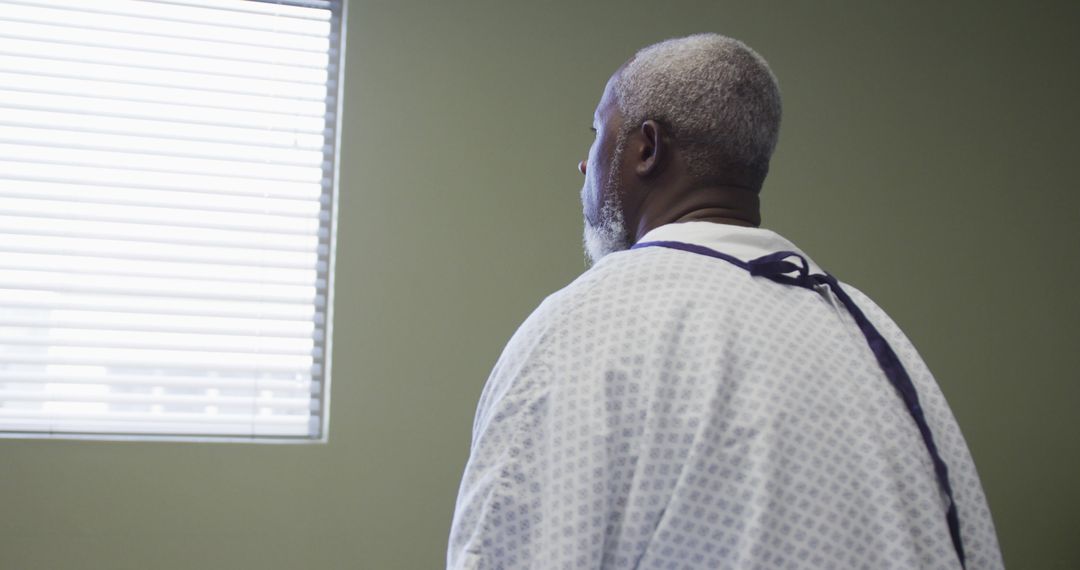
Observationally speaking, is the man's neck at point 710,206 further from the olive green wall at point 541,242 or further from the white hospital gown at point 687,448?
the olive green wall at point 541,242

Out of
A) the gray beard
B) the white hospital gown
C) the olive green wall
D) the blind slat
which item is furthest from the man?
the blind slat

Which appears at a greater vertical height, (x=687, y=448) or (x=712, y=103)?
(x=712, y=103)

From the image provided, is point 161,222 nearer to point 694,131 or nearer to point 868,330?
point 694,131

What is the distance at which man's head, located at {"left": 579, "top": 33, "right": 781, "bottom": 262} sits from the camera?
3.69 ft

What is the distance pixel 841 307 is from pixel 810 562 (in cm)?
31

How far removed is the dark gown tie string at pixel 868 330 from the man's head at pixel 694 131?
0.12 m

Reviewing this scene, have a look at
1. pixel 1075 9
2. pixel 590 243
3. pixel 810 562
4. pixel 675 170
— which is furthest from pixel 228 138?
pixel 1075 9

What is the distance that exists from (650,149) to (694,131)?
0.07 metres

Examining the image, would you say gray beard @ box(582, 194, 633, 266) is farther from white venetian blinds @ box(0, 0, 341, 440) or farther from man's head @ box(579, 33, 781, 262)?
white venetian blinds @ box(0, 0, 341, 440)

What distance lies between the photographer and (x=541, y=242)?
2.69m

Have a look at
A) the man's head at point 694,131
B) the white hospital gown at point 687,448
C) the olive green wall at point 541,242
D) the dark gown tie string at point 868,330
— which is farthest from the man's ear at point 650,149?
the olive green wall at point 541,242

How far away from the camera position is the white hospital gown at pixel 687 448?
842 mm

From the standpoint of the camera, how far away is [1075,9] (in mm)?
3150

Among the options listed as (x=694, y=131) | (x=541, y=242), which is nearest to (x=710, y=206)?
(x=694, y=131)
